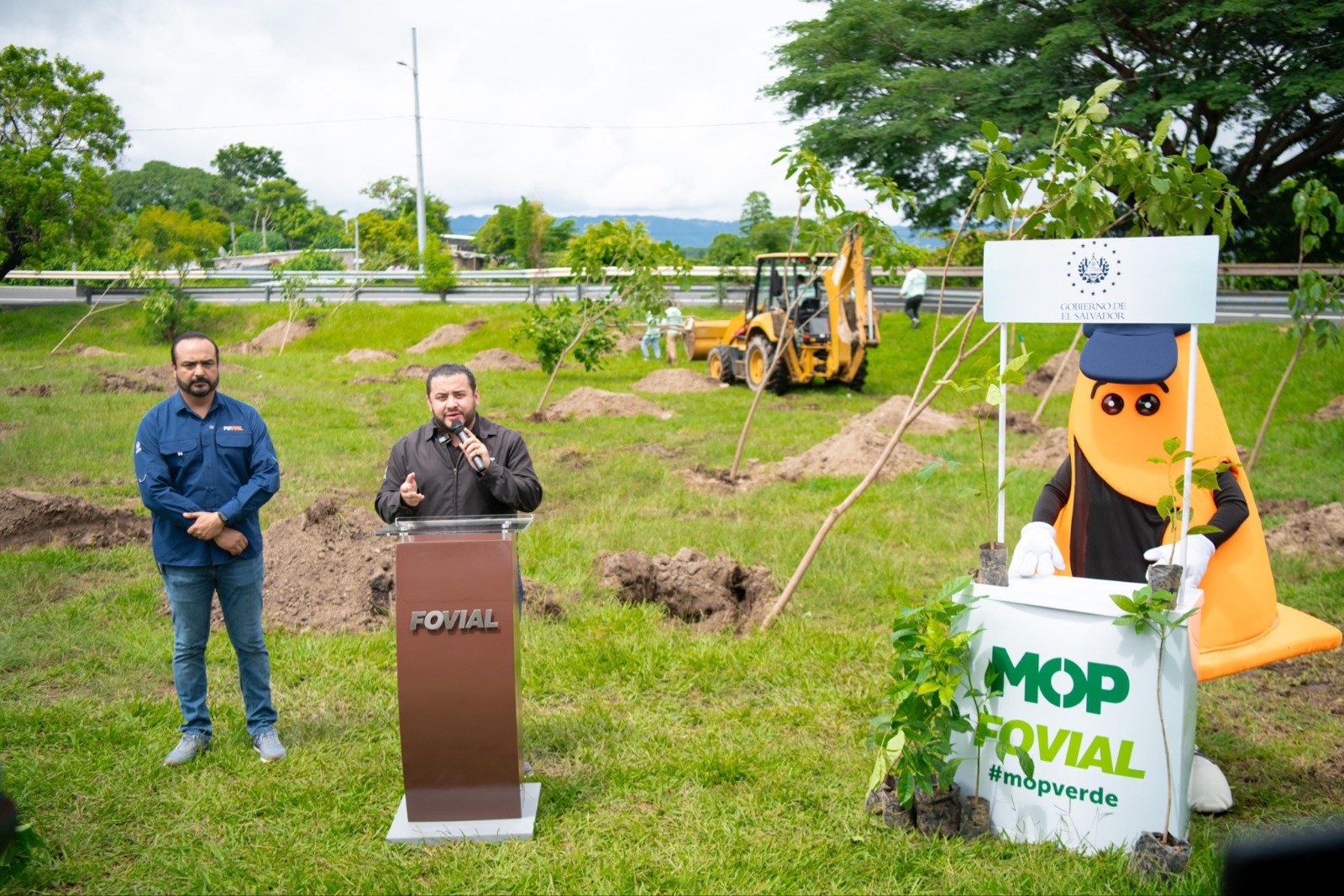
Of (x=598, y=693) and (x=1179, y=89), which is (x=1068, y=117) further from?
(x=1179, y=89)

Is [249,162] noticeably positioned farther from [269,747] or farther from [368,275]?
[269,747]

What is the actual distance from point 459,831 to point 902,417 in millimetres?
11101

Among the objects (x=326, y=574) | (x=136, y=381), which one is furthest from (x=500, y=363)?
(x=326, y=574)

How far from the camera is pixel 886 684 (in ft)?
19.4

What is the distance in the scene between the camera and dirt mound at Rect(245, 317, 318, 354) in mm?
30172

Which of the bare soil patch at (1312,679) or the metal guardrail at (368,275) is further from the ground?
the metal guardrail at (368,275)

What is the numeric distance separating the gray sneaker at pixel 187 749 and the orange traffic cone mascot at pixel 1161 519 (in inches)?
145

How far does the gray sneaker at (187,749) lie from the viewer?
16.2 feet

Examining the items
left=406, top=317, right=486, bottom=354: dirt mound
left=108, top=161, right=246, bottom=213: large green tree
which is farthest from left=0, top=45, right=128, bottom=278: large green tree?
left=108, top=161, right=246, bottom=213: large green tree

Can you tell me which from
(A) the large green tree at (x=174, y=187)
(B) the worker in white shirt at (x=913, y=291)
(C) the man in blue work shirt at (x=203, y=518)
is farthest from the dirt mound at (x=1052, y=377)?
(A) the large green tree at (x=174, y=187)

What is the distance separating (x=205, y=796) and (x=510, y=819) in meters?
1.36

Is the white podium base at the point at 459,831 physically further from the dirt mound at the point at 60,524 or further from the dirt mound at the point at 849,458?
the dirt mound at the point at 849,458

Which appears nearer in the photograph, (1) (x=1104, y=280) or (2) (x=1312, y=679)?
(1) (x=1104, y=280)

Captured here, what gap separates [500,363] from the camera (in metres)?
24.5
